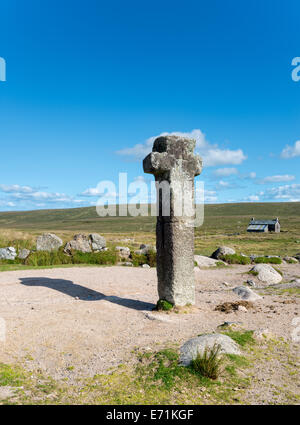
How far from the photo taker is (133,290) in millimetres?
11906

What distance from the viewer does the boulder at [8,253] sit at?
1870 centimetres

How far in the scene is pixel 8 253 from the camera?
62.3ft

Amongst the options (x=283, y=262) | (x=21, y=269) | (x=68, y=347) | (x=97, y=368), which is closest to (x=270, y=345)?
(x=97, y=368)

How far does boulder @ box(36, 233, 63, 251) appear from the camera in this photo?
20.5 metres

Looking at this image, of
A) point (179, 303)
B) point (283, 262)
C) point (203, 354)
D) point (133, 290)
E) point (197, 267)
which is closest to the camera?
point (203, 354)

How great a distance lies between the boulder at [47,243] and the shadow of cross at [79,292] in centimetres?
741

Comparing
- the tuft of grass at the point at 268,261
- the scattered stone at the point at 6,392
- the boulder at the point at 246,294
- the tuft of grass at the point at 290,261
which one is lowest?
the tuft of grass at the point at 290,261

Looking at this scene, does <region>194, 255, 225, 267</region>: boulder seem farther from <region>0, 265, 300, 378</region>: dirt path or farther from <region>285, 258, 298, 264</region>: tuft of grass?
<region>285, 258, 298, 264</region>: tuft of grass

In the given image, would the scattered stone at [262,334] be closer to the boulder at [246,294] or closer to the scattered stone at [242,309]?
the scattered stone at [242,309]

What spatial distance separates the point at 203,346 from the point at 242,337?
4.35 feet

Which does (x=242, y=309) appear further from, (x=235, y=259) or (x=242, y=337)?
(x=235, y=259)

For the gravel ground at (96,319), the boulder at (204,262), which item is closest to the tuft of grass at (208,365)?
the gravel ground at (96,319)

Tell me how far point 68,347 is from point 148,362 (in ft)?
5.87
